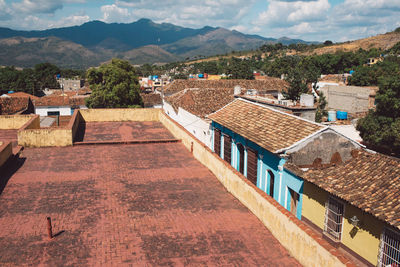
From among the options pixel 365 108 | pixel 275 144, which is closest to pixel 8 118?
pixel 275 144

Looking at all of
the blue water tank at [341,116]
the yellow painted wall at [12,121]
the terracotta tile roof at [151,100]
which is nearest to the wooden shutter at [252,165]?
the yellow painted wall at [12,121]

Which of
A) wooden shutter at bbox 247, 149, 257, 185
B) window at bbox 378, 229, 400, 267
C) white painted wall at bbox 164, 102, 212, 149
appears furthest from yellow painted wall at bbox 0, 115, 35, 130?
window at bbox 378, 229, 400, 267

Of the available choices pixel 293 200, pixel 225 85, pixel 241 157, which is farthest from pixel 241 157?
pixel 225 85

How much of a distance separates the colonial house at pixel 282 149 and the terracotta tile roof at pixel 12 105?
30.7 m

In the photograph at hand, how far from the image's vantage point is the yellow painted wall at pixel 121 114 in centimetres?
2734

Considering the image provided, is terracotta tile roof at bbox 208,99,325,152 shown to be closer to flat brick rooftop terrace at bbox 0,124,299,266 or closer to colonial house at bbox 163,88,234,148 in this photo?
flat brick rooftop terrace at bbox 0,124,299,266

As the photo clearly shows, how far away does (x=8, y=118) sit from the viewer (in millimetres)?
23438

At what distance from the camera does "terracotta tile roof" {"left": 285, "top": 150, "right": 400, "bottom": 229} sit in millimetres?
9953

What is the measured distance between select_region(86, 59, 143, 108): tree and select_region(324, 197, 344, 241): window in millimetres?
32333

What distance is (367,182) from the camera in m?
11.6

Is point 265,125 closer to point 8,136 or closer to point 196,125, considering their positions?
point 196,125

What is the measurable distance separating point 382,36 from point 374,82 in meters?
83.1

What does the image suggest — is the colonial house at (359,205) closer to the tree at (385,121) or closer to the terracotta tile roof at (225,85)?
the tree at (385,121)

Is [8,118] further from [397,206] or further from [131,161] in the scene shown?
[397,206]
